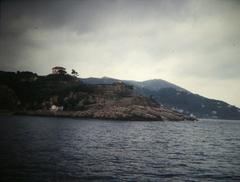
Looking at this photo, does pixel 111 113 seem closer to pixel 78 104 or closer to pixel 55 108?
pixel 78 104

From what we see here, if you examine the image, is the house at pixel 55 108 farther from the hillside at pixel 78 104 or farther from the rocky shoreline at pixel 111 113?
the rocky shoreline at pixel 111 113

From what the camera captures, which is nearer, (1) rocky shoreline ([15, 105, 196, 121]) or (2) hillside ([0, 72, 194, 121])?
(1) rocky shoreline ([15, 105, 196, 121])

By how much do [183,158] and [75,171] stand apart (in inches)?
747

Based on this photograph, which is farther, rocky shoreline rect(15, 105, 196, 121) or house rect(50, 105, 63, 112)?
house rect(50, 105, 63, 112)

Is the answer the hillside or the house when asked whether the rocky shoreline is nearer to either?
the hillside

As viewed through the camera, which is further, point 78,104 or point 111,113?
point 78,104

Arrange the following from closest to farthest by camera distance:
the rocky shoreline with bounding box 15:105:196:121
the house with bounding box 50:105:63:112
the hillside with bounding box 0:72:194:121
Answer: the rocky shoreline with bounding box 15:105:196:121, the hillside with bounding box 0:72:194:121, the house with bounding box 50:105:63:112

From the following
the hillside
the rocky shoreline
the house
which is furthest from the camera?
the house

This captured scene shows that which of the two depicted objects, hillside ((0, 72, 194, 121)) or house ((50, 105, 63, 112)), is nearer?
hillside ((0, 72, 194, 121))

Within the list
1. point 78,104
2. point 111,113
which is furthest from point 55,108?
point 111,113

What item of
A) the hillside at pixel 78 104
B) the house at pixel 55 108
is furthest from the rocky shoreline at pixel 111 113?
the house at pixel 55 108

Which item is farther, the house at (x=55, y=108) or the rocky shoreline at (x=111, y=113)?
the house at (x=55, y=108)

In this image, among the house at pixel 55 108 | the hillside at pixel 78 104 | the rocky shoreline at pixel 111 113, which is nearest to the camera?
the rocky shoreline at pixel 111 113

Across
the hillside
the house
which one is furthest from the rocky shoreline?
the house
